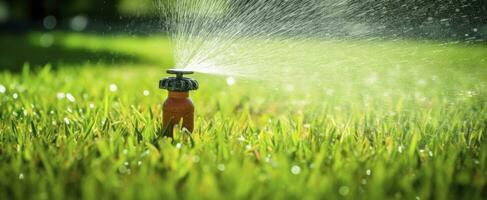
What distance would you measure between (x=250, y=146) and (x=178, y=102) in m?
0.38

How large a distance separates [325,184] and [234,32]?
1.86 meters

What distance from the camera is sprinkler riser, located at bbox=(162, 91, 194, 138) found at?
2367 millimetres

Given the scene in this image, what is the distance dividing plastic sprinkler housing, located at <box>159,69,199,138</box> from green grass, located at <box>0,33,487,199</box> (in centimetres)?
7

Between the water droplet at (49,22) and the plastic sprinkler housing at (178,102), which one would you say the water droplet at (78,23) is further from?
the plastic sprinkler housing at (178,102)

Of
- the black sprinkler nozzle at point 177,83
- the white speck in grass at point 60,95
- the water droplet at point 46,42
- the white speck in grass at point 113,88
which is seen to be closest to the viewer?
the black sprinkler nozzle at point 177,83

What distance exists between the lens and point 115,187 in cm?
167

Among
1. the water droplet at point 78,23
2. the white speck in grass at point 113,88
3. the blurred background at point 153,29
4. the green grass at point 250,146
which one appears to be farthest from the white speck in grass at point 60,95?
the water droplet at point 78,23

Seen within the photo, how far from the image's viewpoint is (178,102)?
7.82 feet

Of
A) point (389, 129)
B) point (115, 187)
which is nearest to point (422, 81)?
point (389, 129)

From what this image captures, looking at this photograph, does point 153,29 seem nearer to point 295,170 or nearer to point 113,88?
point 113,88

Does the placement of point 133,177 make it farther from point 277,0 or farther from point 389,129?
point 277,0

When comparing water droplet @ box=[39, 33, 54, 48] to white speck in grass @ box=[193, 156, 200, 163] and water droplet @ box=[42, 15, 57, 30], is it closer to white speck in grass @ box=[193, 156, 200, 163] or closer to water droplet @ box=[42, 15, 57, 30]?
water droplet @ box=[42, 15, 57, 30]

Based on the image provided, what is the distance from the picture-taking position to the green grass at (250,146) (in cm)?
170

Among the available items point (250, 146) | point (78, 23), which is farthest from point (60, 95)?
point (78, 23)
